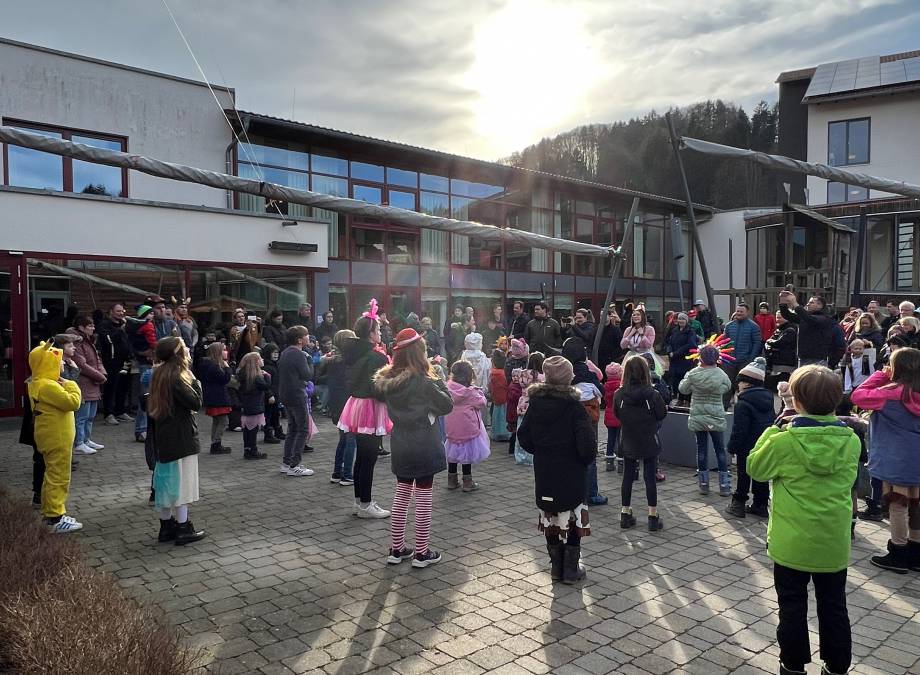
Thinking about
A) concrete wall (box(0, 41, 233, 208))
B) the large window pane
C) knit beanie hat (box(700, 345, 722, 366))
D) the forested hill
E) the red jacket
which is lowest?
the red jacket

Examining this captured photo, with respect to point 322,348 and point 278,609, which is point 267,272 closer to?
point 322,348

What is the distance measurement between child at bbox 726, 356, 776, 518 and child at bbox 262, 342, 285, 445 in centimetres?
653

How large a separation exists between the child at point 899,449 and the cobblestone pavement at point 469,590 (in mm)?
190

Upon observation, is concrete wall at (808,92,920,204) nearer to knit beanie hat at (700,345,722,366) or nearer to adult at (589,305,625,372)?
adult at (589,305,625,372)

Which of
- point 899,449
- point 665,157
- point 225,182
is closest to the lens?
point 225,182

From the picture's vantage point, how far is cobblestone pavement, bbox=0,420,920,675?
376 centimetres

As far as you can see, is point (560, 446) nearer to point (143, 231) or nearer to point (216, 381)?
point (216, 381)

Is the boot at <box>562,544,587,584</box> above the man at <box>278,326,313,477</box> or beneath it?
beneath

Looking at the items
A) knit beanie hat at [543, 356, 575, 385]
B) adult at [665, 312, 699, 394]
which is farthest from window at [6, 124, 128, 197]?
knit beanie hat at [543, 356, 575, 385]

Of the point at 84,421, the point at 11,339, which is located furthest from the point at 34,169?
the point at 84,421

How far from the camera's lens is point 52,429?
5.93m

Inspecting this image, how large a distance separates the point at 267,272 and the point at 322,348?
3243mm

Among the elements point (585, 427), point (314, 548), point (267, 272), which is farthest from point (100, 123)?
point (585, 427)

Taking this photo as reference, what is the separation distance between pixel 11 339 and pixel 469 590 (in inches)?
441
